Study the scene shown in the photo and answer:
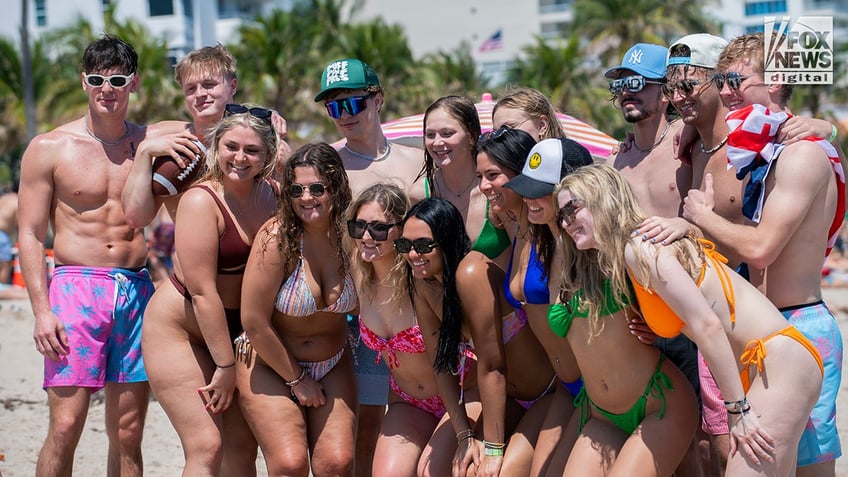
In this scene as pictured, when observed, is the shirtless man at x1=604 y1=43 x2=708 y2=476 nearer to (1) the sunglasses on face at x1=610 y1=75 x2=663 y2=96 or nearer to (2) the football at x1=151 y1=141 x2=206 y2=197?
(1) the sunglasses on face at x1=610 y1=75 x2=663 y2=96

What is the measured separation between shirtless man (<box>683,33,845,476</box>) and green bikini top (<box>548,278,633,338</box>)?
57 centimetres

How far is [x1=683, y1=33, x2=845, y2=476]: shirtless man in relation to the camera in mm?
4008

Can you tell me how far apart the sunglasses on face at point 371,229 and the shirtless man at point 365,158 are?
0.72m

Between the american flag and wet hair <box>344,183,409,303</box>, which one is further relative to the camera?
the american flag

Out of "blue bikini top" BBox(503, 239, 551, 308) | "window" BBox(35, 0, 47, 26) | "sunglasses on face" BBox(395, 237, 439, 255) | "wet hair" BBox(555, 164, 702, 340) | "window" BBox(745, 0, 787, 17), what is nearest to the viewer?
"wet hair" BBox(555, 164, 702, 340)

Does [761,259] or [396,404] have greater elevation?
[761,259]

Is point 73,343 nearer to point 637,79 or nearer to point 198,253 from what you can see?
point 198,253

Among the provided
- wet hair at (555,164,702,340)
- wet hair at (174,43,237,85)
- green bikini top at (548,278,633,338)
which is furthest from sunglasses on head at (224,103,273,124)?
green bikini top at (548,278,633,338)

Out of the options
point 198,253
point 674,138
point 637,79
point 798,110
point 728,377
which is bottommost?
point 798,110

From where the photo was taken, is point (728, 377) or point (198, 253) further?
point (198, 253)

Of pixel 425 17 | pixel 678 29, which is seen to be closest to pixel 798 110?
pixel 678 29

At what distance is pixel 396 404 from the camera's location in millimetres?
4816

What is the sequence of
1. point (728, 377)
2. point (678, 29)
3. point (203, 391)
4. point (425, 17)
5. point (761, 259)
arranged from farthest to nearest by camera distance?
1. point (425, 17)
2. point (678, 29)
3. point (203, 391)
4. point (761, 259)
5. point (728, 377)

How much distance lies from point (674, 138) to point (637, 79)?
0.40 m
